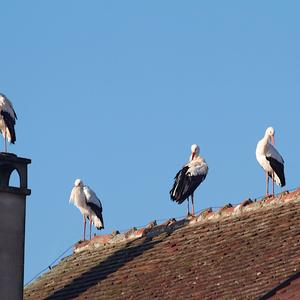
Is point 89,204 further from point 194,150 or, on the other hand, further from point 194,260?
point 194,260

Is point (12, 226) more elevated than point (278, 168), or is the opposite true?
point (278, 168)

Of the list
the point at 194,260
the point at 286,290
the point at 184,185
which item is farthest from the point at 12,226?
the point at 184,185

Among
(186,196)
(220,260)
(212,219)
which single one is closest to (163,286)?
(220,260)

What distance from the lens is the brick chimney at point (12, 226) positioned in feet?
64.8

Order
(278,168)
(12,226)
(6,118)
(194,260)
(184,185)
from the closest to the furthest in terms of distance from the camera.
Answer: (12,226) → (194,260) → (184,185) → (278,168) → (6,118)

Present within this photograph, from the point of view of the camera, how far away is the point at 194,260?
67.6ft

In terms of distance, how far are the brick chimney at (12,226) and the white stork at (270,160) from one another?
6382 millimetres

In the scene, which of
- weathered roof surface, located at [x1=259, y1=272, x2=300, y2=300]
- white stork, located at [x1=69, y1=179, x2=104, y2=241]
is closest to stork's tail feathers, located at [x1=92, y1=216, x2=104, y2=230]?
white stork, located at [x1=69, y1=179, x2=104, y2=241]

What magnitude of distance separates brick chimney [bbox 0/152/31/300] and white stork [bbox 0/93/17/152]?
7.23 m

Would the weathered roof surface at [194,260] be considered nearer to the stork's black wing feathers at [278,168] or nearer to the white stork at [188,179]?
the white stork at [188,179]

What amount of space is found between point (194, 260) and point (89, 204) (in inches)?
346

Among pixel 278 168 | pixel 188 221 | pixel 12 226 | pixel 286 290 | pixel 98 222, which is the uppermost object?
pixel 98 222

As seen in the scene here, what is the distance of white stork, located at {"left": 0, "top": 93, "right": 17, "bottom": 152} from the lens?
28109 millimetres

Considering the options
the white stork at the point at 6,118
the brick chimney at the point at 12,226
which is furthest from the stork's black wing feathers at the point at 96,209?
the brick chimney at the point at 12,226
